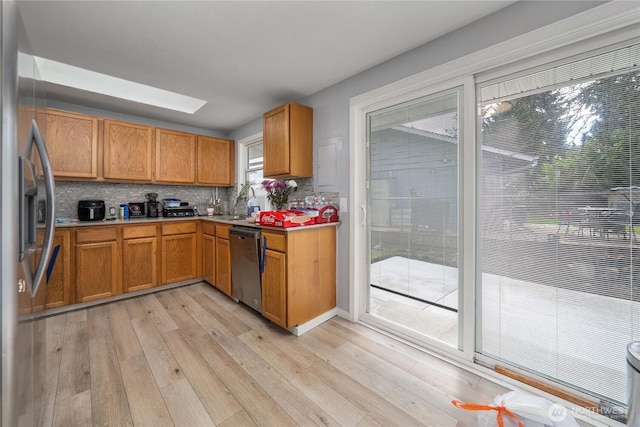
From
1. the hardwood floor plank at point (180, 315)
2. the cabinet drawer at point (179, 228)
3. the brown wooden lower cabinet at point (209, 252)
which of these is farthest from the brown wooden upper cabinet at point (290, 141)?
the hardwood floor plank at point (180, 315)

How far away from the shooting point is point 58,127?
2666mm

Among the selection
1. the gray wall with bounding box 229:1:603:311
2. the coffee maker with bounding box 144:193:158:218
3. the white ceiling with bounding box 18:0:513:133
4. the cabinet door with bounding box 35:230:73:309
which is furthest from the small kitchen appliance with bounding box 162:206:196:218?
the gray wall with bounding box 229:1:603:311

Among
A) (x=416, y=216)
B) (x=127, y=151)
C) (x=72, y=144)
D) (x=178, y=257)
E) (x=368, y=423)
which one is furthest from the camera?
(x=178, y=257)

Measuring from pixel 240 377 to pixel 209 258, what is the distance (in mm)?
1965

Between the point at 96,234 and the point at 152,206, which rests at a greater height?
the point at 152,206

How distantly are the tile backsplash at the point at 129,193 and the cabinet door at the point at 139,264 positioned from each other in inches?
34.1

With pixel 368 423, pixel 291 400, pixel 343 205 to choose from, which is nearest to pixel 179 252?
pixel 343 205

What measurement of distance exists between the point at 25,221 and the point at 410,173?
2.17 metres

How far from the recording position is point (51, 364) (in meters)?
1.71

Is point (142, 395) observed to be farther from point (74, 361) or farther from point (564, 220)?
point (564, 220)

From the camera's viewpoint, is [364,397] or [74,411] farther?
[364,397]

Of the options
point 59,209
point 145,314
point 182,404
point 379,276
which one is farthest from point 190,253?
point 379,276

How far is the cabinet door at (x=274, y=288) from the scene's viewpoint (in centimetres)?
209

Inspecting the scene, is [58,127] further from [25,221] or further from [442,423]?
[442,423]
